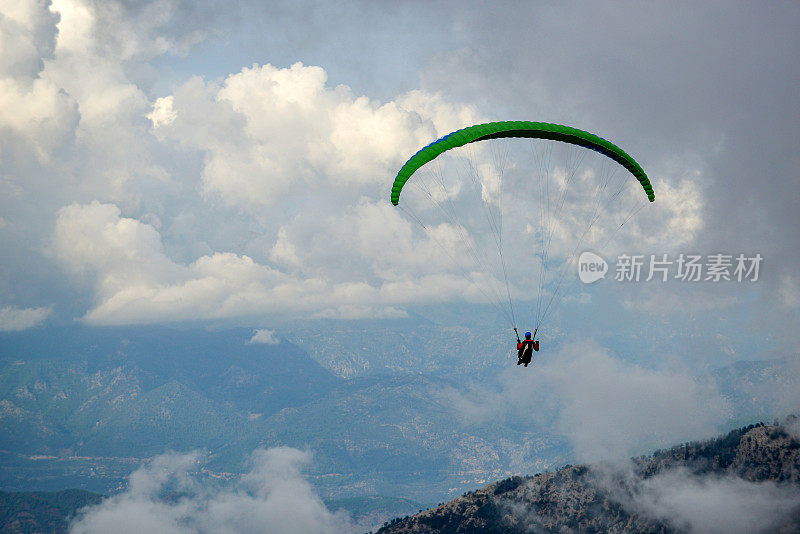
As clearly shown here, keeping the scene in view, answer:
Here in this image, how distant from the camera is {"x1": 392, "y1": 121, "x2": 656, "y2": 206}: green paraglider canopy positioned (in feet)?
148

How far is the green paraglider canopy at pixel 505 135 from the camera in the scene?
44969 mm

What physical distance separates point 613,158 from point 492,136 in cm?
1272

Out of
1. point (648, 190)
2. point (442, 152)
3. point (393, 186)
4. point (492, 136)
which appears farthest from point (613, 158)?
point (393, 186)

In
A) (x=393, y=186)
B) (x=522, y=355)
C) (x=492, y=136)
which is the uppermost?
(x=492, y=136)

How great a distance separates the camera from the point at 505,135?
4747cm

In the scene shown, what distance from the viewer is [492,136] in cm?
4675

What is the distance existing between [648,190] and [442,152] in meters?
21.4

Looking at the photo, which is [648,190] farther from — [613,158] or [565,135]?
[565,135]

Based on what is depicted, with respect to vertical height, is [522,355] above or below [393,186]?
below

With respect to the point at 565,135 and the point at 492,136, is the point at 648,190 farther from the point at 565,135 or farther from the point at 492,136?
the point at 492,136

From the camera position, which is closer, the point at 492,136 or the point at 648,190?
the point at 492,136

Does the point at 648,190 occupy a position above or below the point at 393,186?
above

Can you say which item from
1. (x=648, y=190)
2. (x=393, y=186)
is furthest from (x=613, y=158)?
(x=393, y=186)

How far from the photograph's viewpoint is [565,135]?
48031mm
